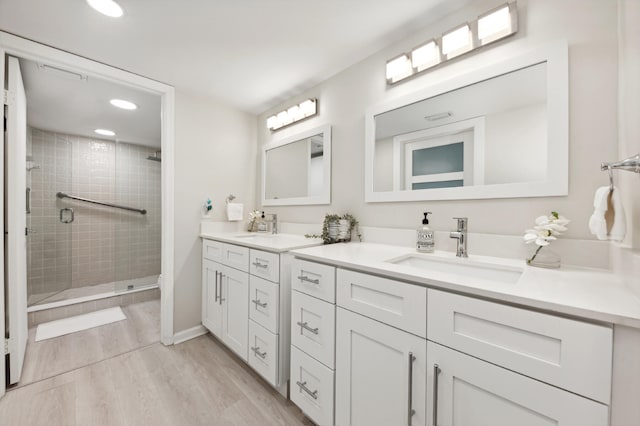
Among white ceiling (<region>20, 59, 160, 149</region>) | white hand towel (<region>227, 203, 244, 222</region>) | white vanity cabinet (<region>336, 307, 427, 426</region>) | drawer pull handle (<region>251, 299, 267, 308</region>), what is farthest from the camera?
white hand towel (<region>227, 203, 244, 222</region>)

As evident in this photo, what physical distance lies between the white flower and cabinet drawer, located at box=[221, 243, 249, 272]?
149 cm

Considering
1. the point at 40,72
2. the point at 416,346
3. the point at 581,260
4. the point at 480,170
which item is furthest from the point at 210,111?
the point at 581,260

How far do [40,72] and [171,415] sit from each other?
245cm

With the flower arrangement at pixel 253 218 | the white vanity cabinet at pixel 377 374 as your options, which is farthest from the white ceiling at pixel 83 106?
the white vanity cabinet at pixel 377 374

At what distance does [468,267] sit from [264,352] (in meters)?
1.22

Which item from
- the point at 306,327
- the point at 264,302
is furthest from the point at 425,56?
the point at 264,302

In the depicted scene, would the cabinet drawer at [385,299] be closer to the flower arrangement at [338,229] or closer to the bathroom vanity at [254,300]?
the bathroom vanity at [254,300]

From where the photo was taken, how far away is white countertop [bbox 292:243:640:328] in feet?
1.85

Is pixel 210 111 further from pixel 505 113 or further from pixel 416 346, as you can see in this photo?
pixel 416 346

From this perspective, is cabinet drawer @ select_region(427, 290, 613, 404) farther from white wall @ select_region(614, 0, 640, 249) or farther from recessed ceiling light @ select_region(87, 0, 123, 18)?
recessed ceiling light @ select_region(87, 0, 123, 18)

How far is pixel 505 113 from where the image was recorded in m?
1.17

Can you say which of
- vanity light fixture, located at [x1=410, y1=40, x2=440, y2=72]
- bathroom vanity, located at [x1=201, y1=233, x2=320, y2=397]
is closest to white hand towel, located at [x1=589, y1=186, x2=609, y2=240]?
vanity light fixture, located at [x1=410, y1=40, x2=440, y2=72]

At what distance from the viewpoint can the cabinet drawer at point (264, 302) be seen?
1.42 meters

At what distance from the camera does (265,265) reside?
4.88ft
